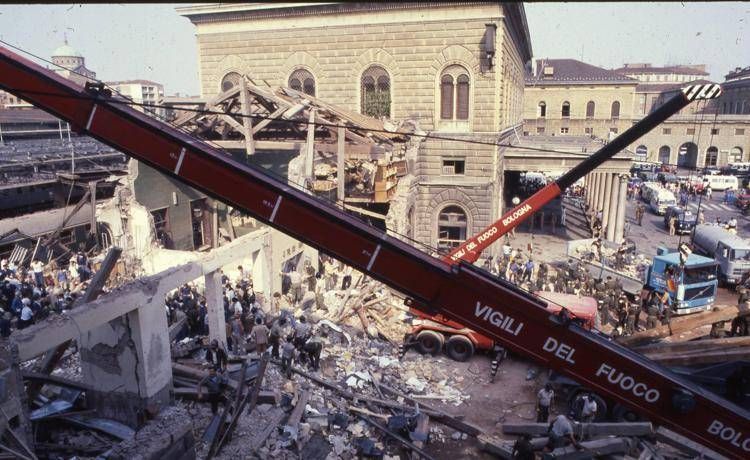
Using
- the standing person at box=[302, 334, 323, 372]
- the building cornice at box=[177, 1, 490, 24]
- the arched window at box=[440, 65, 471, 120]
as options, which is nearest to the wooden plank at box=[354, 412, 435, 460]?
the standing person at box=[302, 334, 323, 372]

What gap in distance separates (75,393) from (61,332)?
2.87 meters

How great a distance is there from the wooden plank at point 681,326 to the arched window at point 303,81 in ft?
70.7

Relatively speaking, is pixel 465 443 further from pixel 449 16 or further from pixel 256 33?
pixel 256 33

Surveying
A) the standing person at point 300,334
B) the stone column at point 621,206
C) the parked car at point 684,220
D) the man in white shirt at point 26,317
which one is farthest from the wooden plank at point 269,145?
the parked car at point 684,220

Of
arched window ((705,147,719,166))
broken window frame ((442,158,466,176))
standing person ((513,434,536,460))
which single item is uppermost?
broken window frame ((442,158,466,176))

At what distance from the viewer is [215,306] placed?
14.0m

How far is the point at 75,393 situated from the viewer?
10773 millimetres

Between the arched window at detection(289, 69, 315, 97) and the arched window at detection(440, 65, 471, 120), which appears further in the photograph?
the arched window at detection(289, 69, 315, 97)

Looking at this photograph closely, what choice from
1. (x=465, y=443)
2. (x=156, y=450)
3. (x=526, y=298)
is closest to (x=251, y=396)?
(x=156, y=450)

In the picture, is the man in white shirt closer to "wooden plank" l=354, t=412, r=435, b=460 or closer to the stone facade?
"wooden plank" l=354, t=412, r=435, b=460

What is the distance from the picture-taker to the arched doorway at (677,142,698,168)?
61.8m

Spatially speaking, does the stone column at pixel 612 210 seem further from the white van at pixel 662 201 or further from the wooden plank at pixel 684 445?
the wooden plank at pixel 684 445

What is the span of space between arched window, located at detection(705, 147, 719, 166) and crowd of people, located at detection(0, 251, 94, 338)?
2557 inches

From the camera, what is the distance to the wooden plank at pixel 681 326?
15.1 metres
